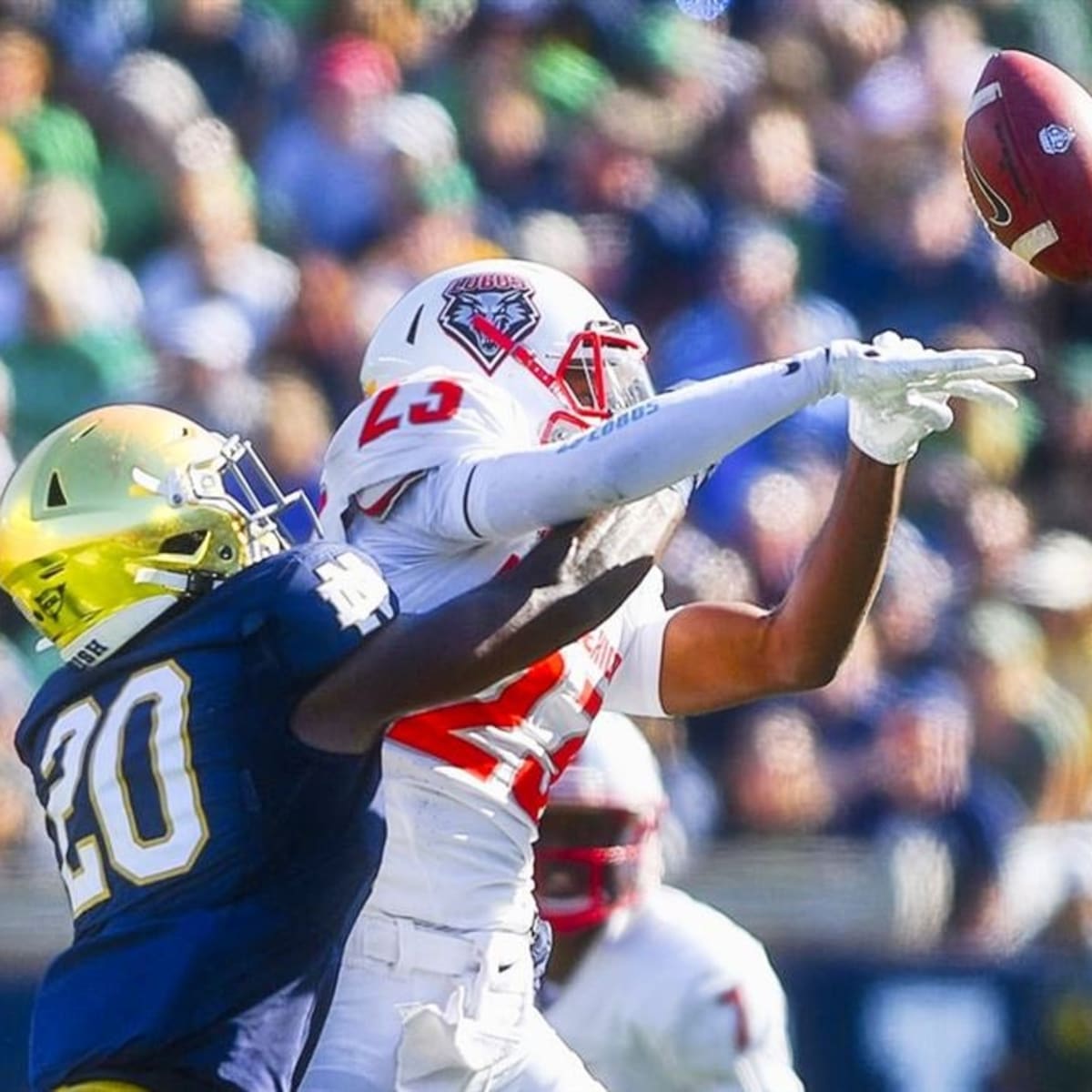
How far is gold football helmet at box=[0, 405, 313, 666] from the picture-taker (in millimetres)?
3600

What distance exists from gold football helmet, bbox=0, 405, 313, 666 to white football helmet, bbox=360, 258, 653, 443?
1.75ft

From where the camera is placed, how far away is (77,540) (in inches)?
142

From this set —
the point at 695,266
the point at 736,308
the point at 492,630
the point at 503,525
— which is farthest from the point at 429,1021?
the point at 695,266

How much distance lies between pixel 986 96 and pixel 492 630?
1.49 m

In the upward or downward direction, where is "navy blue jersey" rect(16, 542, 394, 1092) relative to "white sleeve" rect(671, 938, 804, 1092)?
upward

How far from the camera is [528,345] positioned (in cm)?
414

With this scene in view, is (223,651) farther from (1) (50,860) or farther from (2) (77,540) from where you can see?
(1) (50,860)

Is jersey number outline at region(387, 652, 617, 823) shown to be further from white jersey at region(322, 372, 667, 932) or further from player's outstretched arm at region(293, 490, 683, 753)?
player's outstretched arm at region(293, 490, 683, 753)

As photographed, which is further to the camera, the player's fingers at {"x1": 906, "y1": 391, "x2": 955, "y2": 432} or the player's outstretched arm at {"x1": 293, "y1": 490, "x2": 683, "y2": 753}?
the player's fingers at {"x1": 906, "y1": 391, "x2": 955, "y2": 432}

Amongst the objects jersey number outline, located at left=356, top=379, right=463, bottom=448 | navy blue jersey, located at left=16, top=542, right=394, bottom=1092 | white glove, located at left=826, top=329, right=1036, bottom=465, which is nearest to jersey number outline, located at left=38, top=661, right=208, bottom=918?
navy blue jersey, located at left=16, top=542, right=394, bottom=1092

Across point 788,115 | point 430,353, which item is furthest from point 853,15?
point 430,353

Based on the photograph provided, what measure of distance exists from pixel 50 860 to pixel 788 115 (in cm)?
312

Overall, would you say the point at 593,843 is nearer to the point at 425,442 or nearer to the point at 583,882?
the point at 583,882

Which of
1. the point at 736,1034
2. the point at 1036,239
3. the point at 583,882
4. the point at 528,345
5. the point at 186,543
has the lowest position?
the point at 736,1034
